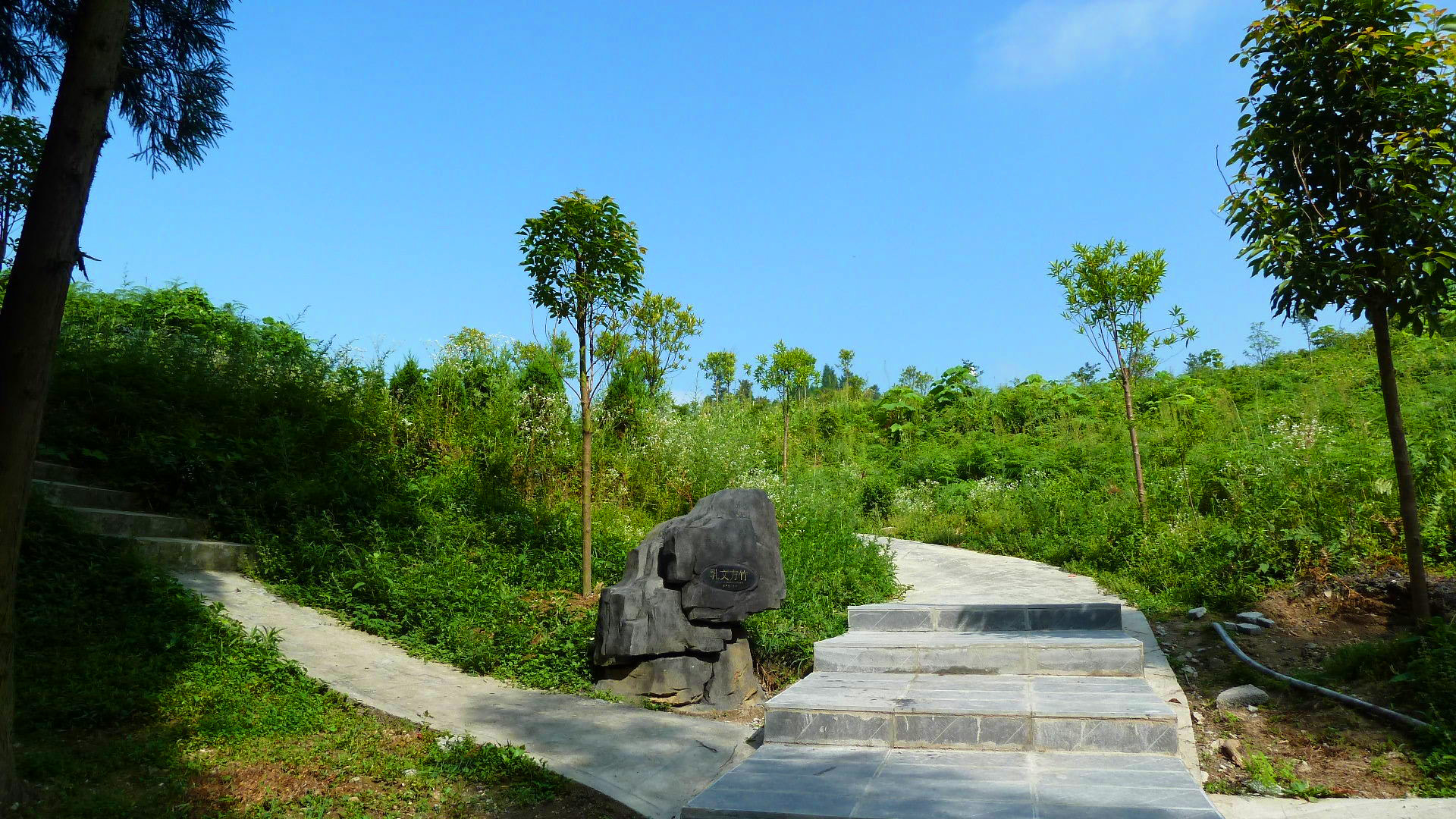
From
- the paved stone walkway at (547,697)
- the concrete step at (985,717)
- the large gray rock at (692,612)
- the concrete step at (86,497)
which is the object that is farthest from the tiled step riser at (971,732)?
the concrete step at (86,497)

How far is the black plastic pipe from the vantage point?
4.05 meters

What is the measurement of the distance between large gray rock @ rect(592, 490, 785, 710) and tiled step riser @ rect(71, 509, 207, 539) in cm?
429

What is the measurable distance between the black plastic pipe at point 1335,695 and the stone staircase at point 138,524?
773cm

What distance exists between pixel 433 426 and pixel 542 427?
1356mm

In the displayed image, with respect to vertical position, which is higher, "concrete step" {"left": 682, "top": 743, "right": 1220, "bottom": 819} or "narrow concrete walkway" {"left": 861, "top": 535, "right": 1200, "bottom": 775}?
"narrow concrete walkway" {"left": 861, "top": 535, "right": 1200, "bottom": 775}

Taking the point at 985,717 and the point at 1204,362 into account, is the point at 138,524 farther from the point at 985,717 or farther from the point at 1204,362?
the point at 1204,362

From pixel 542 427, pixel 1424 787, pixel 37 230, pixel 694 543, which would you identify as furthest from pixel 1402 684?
pixel 542 427

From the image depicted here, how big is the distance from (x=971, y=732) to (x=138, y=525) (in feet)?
22.7

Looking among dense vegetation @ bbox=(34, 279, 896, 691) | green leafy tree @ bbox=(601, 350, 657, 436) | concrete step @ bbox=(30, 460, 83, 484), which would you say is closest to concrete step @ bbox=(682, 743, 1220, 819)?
dense vegetation @ bbox=(34, 279, 896, 691)

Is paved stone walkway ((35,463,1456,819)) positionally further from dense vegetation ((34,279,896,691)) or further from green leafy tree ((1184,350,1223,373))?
green leafy tree ((1184,350,1223,373))

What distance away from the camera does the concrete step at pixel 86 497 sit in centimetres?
686

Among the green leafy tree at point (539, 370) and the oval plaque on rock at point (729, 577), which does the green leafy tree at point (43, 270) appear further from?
the green leafy tree at point (539, 370)

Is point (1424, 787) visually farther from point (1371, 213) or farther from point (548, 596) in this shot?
point (548, 596)

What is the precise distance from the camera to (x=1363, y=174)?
16.2ft
